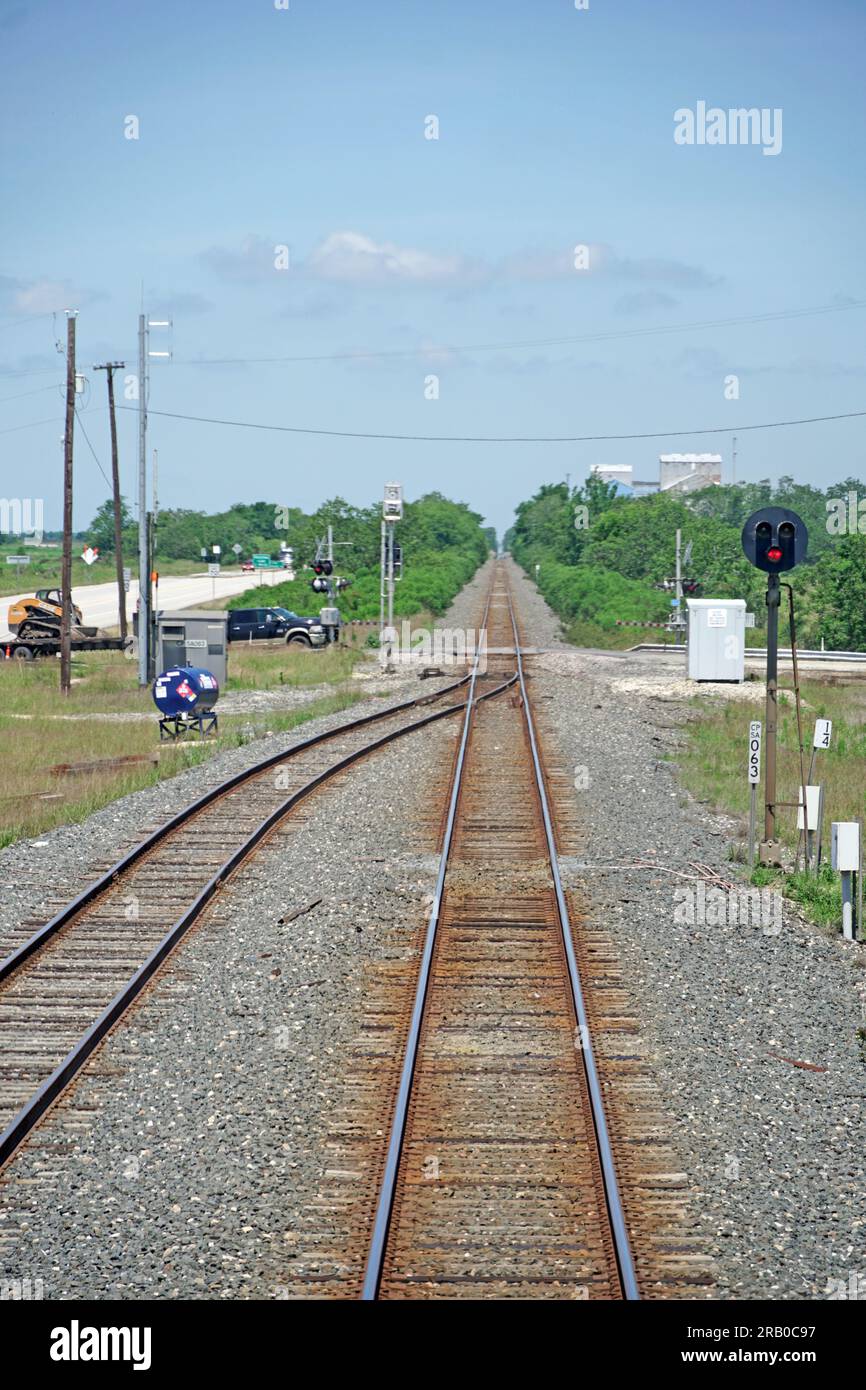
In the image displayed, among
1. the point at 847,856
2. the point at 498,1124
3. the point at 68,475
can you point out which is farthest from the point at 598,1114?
the point at 68,475

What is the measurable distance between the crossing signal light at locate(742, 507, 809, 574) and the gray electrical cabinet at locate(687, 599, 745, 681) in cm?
2099

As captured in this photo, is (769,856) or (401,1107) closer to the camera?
(401,1107)


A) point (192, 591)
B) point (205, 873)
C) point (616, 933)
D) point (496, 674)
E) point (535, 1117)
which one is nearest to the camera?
point (535, 1117)

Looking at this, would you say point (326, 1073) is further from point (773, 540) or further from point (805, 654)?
point (805, 654)

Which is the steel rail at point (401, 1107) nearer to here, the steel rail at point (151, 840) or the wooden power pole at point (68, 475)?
the steel rail at point (151, 840)

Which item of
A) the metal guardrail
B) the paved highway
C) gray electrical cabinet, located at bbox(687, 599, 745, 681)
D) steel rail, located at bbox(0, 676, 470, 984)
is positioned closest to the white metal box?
steel rail, located at bbox(0, 676, 470, 984)

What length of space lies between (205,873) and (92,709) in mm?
18110

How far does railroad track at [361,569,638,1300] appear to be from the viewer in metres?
6.71

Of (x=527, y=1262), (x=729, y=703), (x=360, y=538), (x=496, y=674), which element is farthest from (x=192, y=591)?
(x=527, y=1262)

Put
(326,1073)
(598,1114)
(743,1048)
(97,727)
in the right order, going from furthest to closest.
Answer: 1. (97,727)
2. (743,1048)
3. (326,1073)
4. (598,1114)

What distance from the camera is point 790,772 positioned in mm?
22016

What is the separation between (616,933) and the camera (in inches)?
494

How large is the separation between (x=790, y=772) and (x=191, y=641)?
17075 mm

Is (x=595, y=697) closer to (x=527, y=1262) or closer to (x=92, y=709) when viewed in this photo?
(x=92, y=709)
